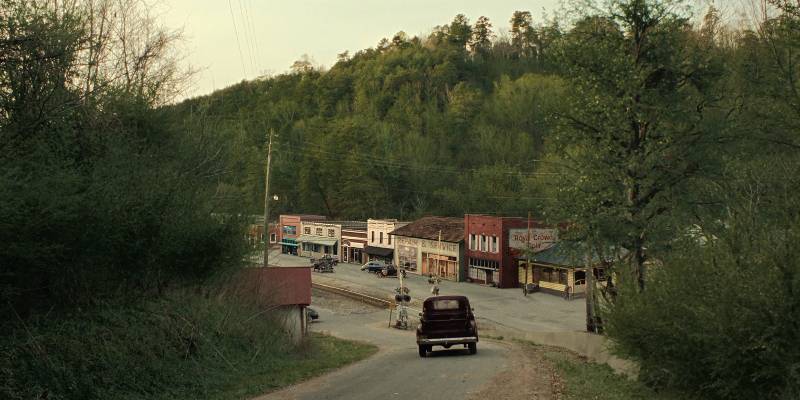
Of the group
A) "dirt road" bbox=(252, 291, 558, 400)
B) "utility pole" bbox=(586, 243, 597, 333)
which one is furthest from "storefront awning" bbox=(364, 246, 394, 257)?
"dirt road" bbox=(252, 291, 558, 400)

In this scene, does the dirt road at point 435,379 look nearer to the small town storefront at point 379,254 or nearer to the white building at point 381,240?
the small town storefront at point 379,254

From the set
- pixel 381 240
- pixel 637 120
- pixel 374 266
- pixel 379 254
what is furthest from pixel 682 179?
pixel 381 240

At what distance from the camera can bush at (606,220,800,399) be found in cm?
1009

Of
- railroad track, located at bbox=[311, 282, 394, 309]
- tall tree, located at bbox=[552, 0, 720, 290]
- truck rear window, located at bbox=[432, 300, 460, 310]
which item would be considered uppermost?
tall tree, located at bbox=[552, 0, 720, 290]

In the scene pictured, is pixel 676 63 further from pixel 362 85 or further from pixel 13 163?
pixel 362 85

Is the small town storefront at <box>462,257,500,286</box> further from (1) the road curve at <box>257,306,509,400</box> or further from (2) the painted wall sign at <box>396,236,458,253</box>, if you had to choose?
(1) the road curve at <box>257,306,509,400</box>

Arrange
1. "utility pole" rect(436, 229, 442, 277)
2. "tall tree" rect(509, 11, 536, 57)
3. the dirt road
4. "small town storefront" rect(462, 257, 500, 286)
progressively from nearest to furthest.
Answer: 1. the dirt road
2. "small town storefront" rect(462, 257, 500, 286)
3. "utility pole" rect(436, 229, 442, 277)
4. "tall tree" rect(509, 11, 536, 57)

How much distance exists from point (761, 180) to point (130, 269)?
47.4ft

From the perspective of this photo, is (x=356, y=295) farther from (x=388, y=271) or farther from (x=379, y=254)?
(x=379, y=254)

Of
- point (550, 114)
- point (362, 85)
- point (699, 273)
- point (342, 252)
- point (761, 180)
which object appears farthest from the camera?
point (362, 85)

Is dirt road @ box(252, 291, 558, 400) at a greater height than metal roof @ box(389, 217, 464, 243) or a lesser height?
lesser

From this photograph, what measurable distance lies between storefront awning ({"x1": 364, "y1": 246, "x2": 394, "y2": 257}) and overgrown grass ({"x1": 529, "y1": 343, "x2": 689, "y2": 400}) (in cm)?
6141

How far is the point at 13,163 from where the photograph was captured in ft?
45.5

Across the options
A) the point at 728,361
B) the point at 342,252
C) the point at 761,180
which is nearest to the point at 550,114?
the point at 761,180
